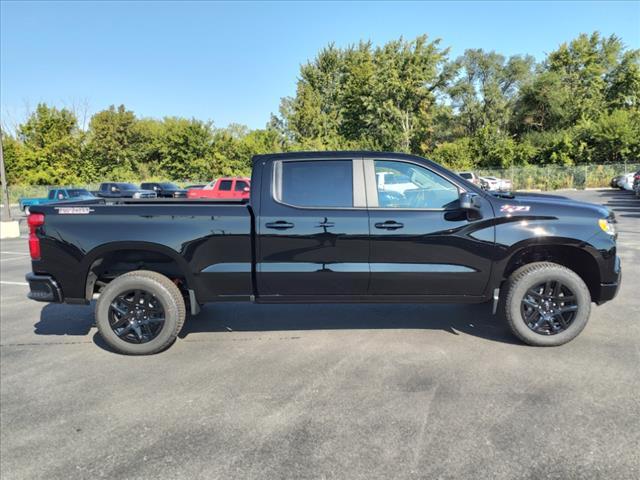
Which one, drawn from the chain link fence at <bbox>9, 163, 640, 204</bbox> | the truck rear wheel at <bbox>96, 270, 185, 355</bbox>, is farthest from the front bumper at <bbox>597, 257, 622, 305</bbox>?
the chain link fence at <bbox>9, 163, 640, 204</bbox>

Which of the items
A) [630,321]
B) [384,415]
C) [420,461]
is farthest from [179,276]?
[630,321]

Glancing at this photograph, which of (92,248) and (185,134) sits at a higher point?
(185,134)

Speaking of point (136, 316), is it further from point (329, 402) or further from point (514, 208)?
point (514, 208)

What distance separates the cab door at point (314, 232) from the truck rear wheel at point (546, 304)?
4.64ft

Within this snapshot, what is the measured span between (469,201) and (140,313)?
3221mm

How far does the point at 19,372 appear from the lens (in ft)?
13.3

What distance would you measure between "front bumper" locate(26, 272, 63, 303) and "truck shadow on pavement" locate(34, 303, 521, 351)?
72cm

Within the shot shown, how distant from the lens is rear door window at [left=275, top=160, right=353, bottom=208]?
4191mm

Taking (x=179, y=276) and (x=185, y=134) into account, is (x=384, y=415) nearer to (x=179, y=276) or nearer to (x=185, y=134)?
(x=179, y=276)

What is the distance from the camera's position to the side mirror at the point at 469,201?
12.8ft

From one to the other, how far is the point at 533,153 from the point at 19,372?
146 ft

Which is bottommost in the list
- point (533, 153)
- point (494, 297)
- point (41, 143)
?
point (494, 297)

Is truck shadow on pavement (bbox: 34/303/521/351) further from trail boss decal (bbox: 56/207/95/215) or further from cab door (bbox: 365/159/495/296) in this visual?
trail boss decal (bbox: 56/207/95/215)

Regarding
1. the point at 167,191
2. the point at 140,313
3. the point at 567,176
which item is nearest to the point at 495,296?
the point at 140,313
